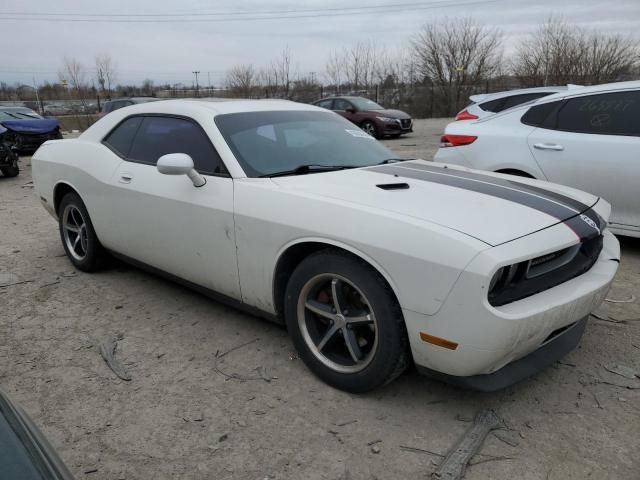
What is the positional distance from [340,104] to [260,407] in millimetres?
16077

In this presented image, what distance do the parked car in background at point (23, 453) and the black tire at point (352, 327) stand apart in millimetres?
1430

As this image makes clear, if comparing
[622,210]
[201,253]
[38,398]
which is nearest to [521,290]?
[201,253]

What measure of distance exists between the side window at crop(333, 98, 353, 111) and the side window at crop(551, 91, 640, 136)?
510 inches

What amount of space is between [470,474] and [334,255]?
1.14 meters

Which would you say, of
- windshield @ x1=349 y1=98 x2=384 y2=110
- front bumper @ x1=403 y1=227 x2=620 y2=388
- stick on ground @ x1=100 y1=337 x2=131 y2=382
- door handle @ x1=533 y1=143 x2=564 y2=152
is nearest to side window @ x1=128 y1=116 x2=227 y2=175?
stick on ground @ x1=100 y1=337 x2=131 y2=382

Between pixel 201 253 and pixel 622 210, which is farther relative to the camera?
pixel 622 210

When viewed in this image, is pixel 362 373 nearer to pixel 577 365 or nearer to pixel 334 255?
pixel 334 255

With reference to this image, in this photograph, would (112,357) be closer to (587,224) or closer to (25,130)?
(587,224)

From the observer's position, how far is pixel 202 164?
10.7 feet

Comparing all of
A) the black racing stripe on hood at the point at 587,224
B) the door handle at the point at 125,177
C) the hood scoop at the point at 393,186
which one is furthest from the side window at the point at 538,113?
the door handle at the point at 125,177

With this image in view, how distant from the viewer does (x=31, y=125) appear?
45.7 ft

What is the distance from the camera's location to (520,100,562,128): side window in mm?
4953

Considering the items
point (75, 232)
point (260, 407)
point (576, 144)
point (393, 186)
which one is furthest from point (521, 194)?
point (75, 232)

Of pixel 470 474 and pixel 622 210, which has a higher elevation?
pixel 622 210
